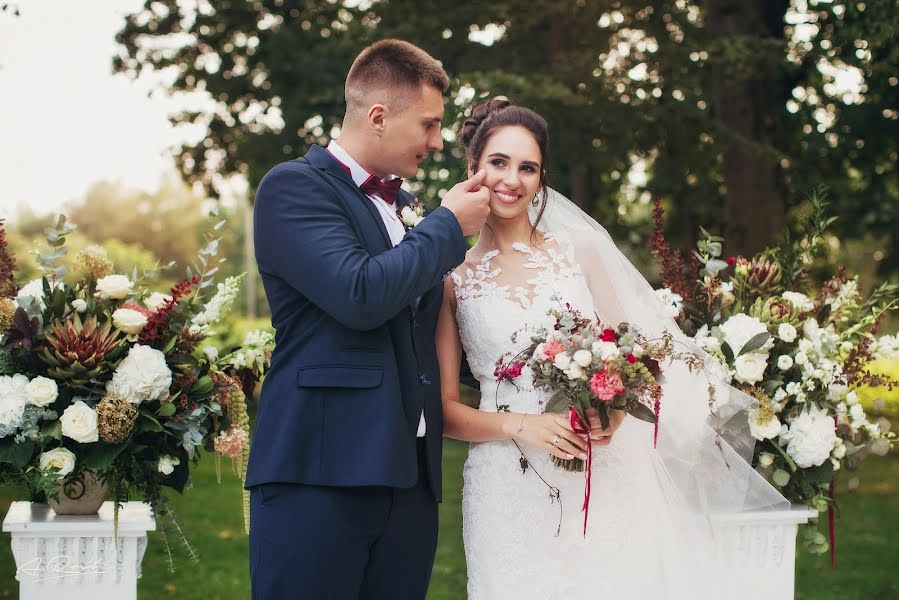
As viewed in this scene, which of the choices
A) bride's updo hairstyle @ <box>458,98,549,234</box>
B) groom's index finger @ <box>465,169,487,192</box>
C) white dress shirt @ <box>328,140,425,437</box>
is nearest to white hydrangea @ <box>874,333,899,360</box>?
bride's updo hairstyle @ <box>458,98,549,234</box>

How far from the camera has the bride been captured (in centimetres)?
343

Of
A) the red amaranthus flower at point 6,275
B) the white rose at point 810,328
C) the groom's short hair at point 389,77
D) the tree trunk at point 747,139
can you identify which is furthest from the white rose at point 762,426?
the tree trunk at point 747,139

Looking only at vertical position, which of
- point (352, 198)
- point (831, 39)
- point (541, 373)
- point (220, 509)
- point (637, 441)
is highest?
point (831, 39)

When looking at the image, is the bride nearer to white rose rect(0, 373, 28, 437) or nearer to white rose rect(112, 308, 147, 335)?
white rose rect(112, 308, 147, 335)

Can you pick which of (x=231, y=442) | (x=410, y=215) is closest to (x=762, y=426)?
(x=410, y=215)

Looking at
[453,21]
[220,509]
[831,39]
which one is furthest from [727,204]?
[220,509]

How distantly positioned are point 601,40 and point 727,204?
2300 millimetres

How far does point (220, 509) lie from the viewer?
1012cm

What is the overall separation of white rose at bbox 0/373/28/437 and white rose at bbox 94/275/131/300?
425 millimetres

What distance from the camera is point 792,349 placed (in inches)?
159

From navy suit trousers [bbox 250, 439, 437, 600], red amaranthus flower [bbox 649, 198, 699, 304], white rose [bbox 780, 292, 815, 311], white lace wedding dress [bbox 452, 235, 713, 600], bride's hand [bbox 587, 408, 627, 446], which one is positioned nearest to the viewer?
navy suit trousers [bbox 250, 439, 437, 600]

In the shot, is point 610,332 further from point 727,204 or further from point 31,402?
point 727,204

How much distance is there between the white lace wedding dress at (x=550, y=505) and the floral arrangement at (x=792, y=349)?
57 cm

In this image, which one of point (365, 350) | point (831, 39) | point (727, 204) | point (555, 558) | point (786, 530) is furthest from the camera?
point (727, 204)
